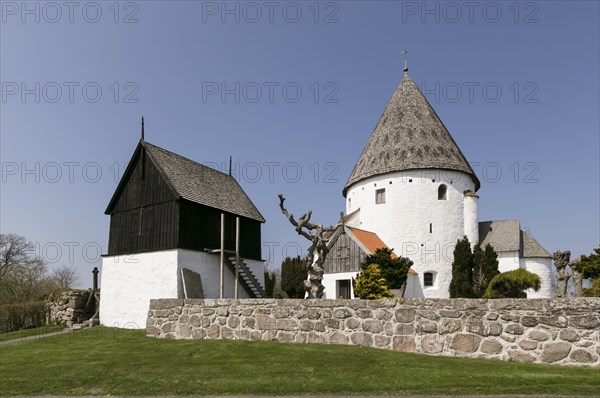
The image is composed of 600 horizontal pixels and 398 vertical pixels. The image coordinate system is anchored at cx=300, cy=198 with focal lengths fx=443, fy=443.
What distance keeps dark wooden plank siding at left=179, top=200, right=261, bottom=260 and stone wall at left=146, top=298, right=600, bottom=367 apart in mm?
6945

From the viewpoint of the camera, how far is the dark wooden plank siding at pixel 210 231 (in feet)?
66.6

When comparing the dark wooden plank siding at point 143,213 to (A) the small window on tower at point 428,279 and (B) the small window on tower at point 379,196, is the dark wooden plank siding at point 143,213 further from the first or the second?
(A) the small window on tower at point 428,279

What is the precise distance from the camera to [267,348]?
11328mm

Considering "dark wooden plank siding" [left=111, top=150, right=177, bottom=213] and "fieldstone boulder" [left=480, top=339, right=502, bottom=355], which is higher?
"dark wooden plank siding" [left=111, top=150, right=177, bottom=213]

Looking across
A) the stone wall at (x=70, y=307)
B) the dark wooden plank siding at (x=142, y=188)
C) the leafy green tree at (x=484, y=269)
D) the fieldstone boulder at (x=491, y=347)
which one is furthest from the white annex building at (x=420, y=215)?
the fieldstone boulder at (x=491, y=347)

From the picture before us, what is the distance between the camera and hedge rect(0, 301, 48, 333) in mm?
21906

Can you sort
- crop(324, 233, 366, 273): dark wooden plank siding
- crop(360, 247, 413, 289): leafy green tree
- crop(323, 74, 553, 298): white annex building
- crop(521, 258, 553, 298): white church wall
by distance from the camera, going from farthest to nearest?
1. crop(521, 258, 553, 298): white church wall
2. crop(323, 74, 553, 298): white annex building
3. crop(324, 233, 366, 273): dark wooden plank siding
4. crop(360, 247, 413, 289): leafy green tree

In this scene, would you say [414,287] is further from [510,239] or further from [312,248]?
[312,248]

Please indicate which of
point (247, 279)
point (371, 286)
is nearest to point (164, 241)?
point (247, 279)

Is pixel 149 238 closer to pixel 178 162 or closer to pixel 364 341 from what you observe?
pixel 178 162

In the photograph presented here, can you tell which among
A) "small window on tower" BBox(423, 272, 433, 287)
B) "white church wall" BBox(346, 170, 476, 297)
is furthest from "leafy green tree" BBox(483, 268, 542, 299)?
"small window on tower" BBox(423, 272, 433, 287)

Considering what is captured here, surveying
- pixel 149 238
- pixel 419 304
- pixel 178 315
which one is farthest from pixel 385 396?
pixel 149 238

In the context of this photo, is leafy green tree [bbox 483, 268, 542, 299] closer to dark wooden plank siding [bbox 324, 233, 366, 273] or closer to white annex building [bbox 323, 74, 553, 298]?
white annex building [bbox 323, 74, 553, 298]

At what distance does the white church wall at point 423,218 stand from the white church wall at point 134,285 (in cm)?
1711
